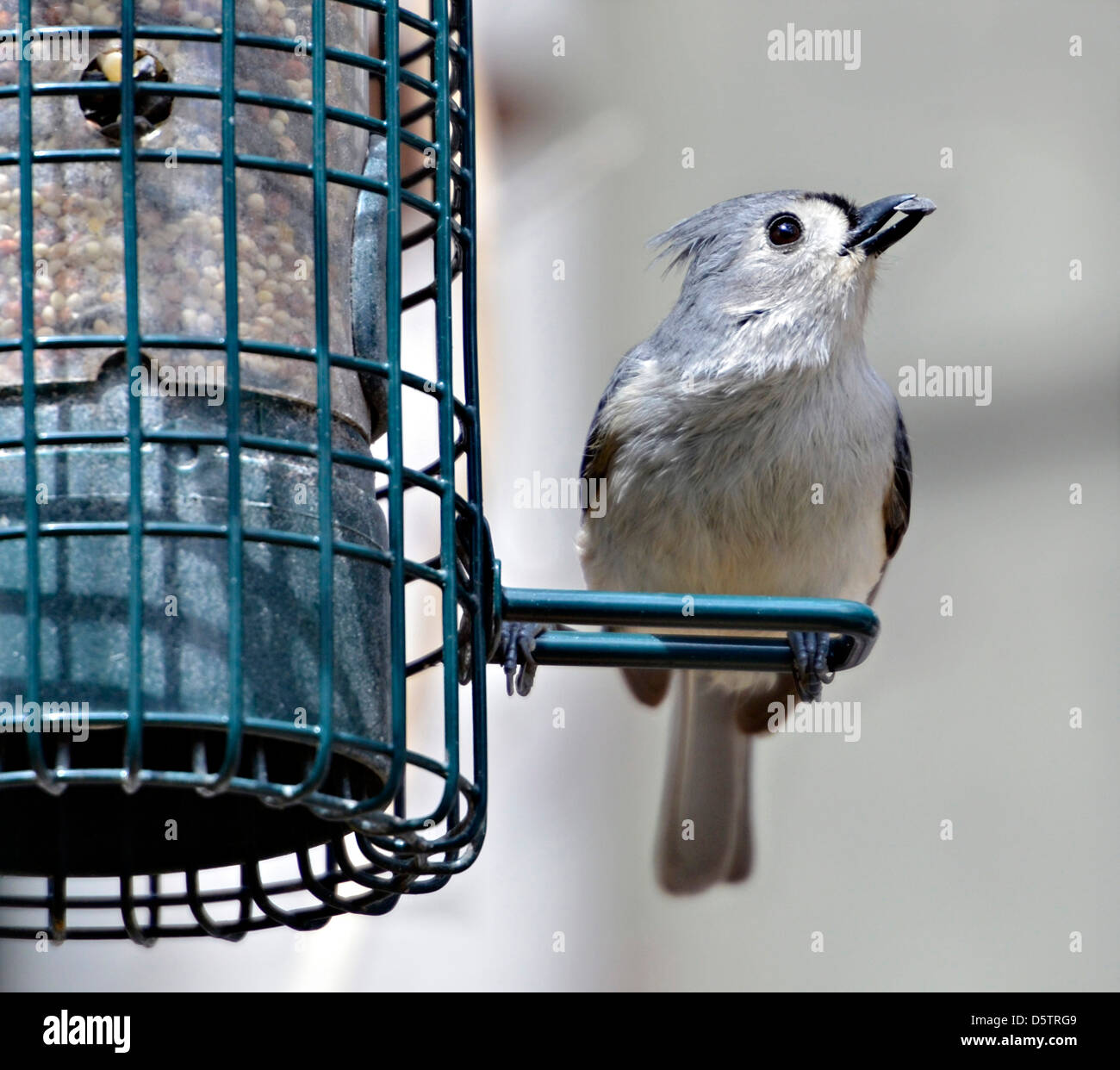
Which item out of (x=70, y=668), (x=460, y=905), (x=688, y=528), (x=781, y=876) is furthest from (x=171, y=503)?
(x=781, y=876)

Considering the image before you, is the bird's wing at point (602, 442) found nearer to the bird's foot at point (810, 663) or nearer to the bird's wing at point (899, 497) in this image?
the bird's wing at point (899, 497)

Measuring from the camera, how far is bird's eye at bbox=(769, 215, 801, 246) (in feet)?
17.5

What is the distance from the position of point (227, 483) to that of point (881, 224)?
239 cm

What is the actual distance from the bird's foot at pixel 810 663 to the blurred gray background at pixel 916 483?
10.5ft

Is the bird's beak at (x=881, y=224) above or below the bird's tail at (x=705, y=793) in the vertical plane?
above

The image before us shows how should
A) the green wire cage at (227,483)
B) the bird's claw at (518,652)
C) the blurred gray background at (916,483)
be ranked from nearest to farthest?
1. the green wire cage at (227,483)
2. the bird's claw at (518,652)
3. the blurred gray background at (916,483)

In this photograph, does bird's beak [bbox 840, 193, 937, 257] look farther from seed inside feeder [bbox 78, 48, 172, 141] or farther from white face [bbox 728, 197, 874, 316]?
seed inside feeder [bbox 78, 48, 172, 141]

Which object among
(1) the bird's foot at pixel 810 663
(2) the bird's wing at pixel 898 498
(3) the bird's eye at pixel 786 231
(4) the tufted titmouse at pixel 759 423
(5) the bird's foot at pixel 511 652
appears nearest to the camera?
(5) the bird's foot at pixel 511 652

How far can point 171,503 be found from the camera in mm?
3238

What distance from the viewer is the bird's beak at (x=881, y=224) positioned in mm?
4855

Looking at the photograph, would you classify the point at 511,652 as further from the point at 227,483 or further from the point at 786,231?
the point at 786,231

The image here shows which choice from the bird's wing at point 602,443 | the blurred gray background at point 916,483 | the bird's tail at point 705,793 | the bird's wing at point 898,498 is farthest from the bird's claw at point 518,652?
the blurred gray background at point 916,483

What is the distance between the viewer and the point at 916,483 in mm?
8344

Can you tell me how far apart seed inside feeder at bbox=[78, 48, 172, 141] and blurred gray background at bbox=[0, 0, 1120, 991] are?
14.4 ft
